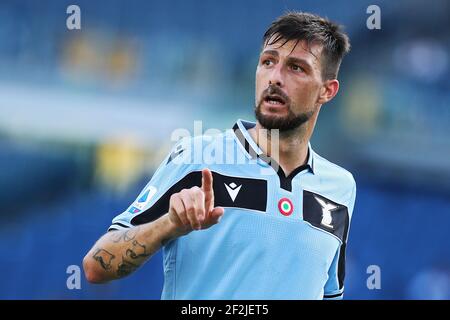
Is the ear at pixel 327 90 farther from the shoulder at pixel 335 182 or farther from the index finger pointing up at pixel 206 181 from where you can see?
the index finger pointing up at pixel 206 181

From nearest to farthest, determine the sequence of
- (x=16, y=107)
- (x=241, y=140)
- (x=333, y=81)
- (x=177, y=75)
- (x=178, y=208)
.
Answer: (x=178, y=208), (x=241, y=140), (x=333, y=81), (x=16, y=107), (x=177, y=75)

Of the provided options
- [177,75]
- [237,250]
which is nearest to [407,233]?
[177,75]

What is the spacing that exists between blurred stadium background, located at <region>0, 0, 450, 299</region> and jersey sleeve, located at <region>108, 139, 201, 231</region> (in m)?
2.82

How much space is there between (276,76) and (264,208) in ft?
1.73

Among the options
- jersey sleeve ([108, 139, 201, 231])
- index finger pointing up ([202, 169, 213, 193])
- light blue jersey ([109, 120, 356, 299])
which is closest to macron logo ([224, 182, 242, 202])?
light blue jersey ([109, 120, 356, 299])

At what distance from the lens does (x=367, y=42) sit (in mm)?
6090

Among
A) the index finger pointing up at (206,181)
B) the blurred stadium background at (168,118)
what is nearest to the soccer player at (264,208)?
the index finger pointing up at (206,181)

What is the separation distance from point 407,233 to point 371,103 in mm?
1146

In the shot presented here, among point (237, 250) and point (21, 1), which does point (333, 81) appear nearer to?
point (237, 250)

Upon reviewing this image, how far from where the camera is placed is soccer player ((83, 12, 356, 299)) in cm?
240

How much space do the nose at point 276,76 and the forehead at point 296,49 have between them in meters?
0.05

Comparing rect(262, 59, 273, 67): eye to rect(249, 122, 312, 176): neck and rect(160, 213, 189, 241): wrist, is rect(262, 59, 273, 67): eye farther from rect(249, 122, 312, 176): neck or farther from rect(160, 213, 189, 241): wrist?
rect(160, 213, 189, 241): wrist

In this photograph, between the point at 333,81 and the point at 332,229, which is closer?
the point at 332,229

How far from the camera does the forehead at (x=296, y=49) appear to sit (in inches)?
108
